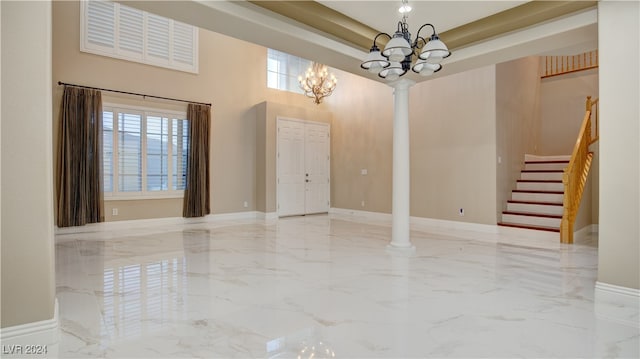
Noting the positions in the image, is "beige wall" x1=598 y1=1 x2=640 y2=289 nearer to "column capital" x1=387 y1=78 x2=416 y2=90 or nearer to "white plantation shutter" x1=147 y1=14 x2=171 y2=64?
"column capital" x1=387 y1=78 x2=416 y2=90

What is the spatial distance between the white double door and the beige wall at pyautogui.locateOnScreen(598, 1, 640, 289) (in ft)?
22.2

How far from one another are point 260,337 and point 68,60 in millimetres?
6711

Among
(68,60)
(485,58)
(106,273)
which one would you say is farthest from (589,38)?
(68,60)

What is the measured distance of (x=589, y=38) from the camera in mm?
3664

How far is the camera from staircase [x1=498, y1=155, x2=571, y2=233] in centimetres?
650

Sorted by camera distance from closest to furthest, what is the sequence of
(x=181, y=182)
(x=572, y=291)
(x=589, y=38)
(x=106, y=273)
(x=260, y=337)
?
1. (x=260, y=337)
2. (x=572, y=291)
3. (x=589, y=38)
4. (x=106, y=273)
5. (x=181, y=182)

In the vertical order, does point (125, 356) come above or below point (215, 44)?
below

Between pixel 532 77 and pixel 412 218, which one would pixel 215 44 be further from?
pixel 532 77

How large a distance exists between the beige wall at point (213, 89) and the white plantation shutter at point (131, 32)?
0.96 ft

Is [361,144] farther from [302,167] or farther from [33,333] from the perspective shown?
[33,333]

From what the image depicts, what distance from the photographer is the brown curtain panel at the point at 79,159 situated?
20.5 feet

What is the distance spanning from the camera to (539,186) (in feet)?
23.6

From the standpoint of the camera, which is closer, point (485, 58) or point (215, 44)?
point (485, 58)

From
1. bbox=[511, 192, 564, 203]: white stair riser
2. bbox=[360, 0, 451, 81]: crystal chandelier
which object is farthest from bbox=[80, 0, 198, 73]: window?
bbox=[511, 192, 564, 203]: white stair riser
